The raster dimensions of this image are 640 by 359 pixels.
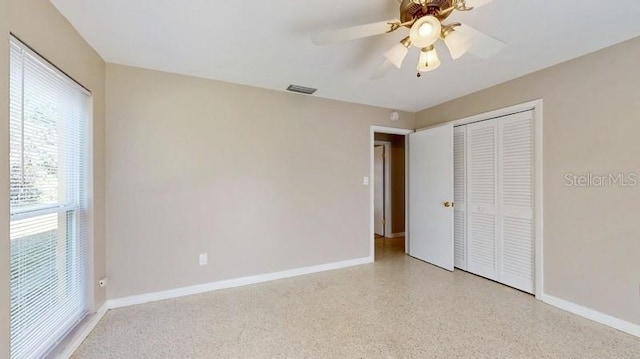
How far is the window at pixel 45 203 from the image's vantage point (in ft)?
4.61

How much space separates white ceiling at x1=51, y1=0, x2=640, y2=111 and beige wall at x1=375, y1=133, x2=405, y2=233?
2439 millimetres

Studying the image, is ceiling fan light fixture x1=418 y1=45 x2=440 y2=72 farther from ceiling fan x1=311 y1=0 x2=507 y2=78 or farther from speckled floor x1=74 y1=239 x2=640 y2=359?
speckled floor x1=74 y1=239 x2=640 y2=359

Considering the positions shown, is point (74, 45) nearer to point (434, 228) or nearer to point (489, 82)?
point (489, 82)

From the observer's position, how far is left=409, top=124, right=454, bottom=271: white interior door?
3.36 m

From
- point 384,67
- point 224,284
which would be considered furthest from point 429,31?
point 224,284

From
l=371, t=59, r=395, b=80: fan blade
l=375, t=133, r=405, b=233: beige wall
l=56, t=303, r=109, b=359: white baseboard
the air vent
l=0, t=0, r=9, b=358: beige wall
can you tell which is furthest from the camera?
l=375, t=133, r=405, b=233: beige wall

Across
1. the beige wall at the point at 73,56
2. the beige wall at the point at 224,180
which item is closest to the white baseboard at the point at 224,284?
the beige wall at the point at 224,180

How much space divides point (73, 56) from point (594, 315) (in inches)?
180

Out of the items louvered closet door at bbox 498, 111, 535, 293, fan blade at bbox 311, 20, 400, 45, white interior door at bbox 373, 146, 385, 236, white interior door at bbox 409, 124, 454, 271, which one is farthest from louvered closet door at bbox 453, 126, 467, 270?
fan blade at bbox 311, 20, 400, 45

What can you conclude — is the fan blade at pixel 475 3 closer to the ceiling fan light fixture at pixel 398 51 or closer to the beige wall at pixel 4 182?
the ceiling fan light fixture at pixel 398 51

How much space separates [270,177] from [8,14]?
7.10 ft

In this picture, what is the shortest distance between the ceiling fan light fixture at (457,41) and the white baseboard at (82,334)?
3.14m

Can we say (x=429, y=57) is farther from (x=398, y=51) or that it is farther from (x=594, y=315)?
(x=594, y=315)

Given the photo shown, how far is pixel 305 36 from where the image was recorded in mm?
1942
